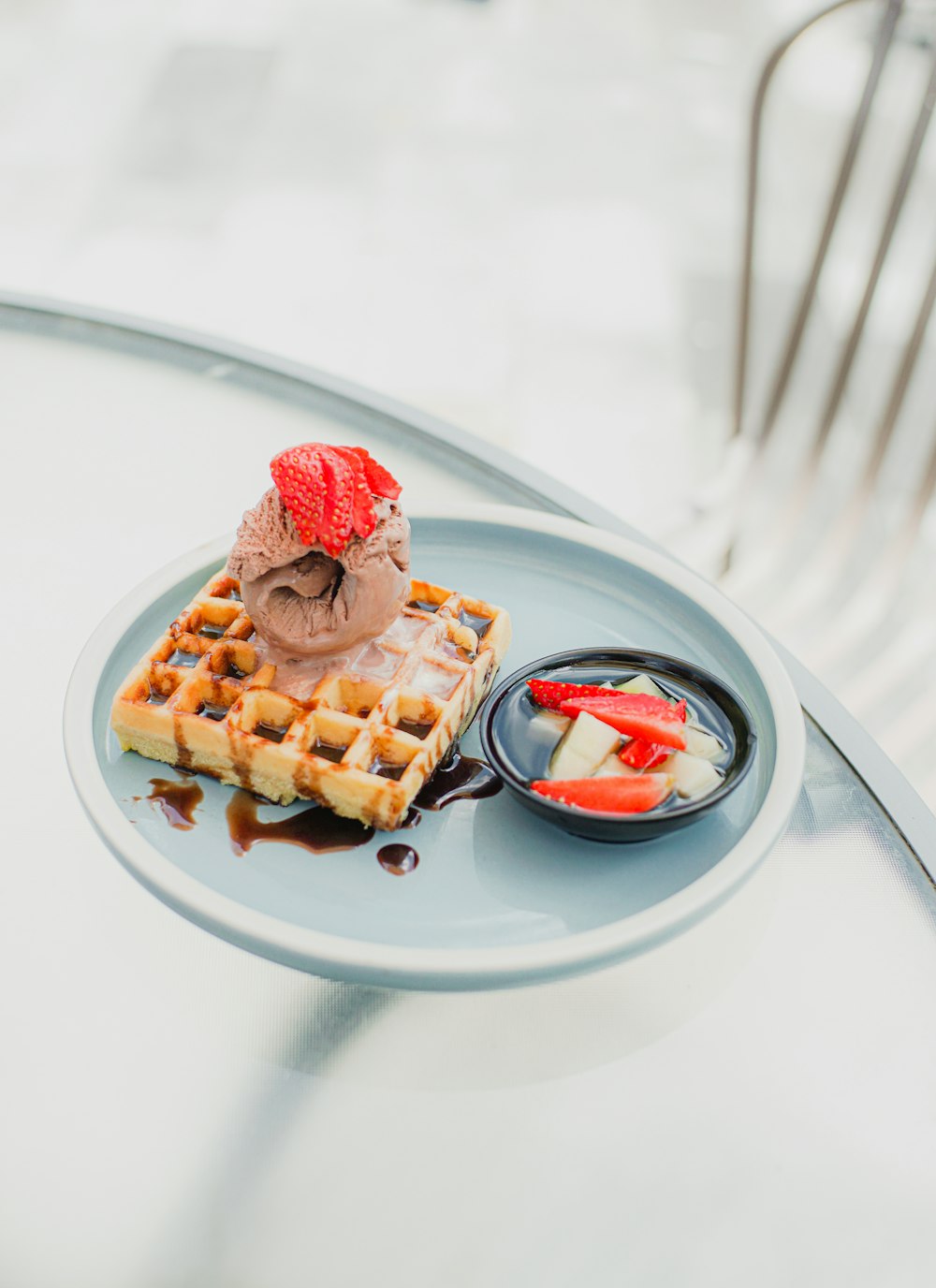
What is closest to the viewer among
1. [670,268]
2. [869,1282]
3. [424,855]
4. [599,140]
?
[869,1282]

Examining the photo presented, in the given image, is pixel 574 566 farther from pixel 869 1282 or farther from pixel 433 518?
pixel 869 1282

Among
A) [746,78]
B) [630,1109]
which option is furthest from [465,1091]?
[746,78]

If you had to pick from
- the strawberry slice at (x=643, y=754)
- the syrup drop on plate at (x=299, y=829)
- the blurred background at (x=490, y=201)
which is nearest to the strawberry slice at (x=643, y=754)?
the strawberry slice at (x=643, y=754)

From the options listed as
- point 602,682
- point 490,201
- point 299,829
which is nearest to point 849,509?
point 602,682

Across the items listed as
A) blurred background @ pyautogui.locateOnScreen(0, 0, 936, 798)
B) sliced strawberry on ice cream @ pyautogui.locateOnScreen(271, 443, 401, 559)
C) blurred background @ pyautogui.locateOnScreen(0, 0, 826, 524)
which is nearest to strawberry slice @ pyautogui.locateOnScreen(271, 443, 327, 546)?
sliced strawberry on ice cream @ pyautogui.locateOnScreen(271, 443, 401, 559)

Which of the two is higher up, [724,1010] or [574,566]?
[574,566]

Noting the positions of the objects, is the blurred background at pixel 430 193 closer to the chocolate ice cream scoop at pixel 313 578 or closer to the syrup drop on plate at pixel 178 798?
the chocolate ice cream scoop at pixel 313 578

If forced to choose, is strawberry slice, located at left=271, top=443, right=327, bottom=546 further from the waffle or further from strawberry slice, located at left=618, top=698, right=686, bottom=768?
Answer: strawberry slice, located at left=618, top=698, right=686, bottom=768

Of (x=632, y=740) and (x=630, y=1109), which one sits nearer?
(x=630, y=1109)
